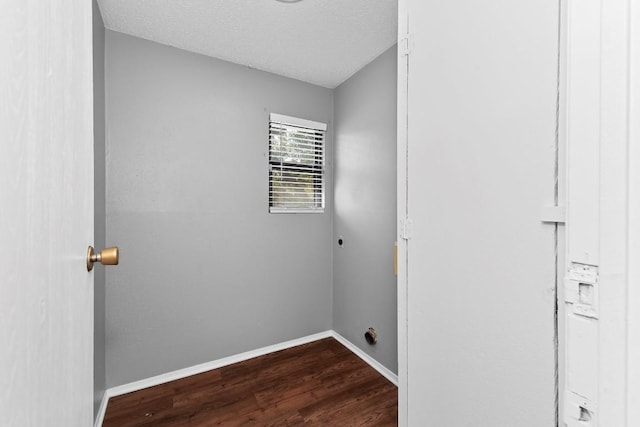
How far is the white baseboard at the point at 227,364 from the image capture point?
1897 mm

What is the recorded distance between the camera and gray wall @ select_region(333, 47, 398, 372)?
2129 millimetres

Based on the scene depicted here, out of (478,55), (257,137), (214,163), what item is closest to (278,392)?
(214,163)

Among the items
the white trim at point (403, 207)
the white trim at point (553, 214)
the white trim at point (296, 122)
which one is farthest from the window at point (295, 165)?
the white trim at point (553, 214)

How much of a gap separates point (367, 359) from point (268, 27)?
2.67m

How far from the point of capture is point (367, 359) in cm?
232

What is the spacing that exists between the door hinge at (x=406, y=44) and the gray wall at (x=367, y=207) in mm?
980

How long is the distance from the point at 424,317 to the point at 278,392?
4.60ft

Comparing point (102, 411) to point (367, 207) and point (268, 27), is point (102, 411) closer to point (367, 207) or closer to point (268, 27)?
point (367, 207)

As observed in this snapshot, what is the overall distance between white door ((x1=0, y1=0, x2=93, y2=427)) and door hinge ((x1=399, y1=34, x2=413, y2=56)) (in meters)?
1.05

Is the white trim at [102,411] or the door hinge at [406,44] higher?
the door hinge at [406,44]

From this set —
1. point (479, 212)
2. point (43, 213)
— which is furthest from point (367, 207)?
point (43, 213)

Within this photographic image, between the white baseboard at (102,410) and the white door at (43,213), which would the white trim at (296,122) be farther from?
the white baseboard at (102,410)

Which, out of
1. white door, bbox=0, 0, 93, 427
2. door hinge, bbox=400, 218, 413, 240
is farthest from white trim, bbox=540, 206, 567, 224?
white door, bbox=0, 0, 93, 427

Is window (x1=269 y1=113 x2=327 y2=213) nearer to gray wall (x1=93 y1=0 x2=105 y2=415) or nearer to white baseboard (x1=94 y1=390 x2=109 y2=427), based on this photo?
gray wall (x1=93 y1=0 x2=105 y2=415)
